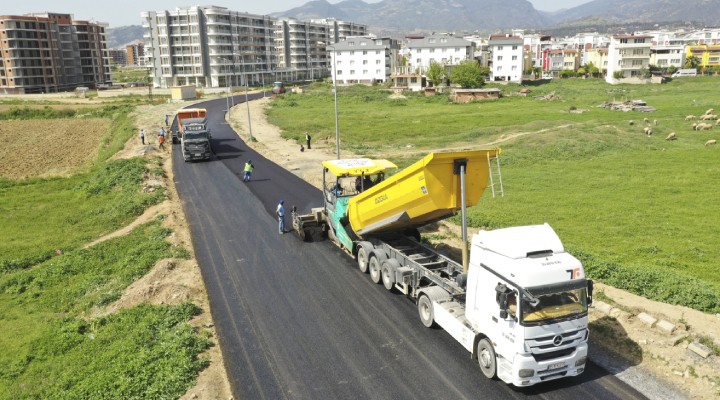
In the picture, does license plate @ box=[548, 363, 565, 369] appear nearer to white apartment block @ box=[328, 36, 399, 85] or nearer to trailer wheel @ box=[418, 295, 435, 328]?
trailer wheel @ box=[418, 295, 435, 328]

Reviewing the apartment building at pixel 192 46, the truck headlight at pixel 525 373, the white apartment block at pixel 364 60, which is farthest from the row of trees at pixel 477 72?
the truck headlight at pixel 525 373

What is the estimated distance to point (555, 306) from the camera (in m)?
A: 11.5

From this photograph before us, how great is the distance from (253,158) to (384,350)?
107 ft

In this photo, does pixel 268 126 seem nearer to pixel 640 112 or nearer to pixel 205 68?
pixel 640 112

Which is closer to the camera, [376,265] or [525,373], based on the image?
[525,373]

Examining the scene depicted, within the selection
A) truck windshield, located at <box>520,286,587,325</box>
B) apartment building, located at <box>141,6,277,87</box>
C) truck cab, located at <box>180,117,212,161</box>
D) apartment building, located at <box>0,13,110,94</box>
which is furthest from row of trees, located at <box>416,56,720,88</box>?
truck windshield, located at <box>520,286,587,325</box>

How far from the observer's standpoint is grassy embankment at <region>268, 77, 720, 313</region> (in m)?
20.4

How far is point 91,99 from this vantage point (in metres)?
109

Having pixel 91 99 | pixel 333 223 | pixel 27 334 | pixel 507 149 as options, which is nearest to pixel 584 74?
pixel 507 149

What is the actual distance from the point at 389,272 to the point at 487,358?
212 inches

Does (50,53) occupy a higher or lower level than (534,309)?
higher

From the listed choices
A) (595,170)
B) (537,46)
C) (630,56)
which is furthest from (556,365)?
(537,46)

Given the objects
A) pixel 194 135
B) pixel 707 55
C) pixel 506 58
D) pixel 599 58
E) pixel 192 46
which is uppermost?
pixel 192 46

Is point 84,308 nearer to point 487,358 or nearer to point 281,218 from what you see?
point 281,218
